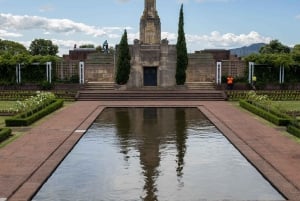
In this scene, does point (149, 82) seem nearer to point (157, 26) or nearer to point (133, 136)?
point (157, 26)

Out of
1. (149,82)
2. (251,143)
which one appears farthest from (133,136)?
(149,82)

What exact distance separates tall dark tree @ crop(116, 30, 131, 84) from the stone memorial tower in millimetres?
1215

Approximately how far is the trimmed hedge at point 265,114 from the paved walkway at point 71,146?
2.13 feet

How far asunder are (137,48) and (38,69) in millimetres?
10453

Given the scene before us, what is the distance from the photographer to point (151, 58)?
4634cm

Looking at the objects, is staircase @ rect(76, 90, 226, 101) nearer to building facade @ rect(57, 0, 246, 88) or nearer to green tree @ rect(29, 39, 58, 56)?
building facade @ rect(57, 0, 246, 88)

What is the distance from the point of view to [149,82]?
46594 millimetres

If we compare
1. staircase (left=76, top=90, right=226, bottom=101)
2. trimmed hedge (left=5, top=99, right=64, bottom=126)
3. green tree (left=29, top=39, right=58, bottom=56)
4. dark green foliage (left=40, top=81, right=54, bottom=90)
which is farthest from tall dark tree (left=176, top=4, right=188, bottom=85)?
green tree (left=29, top=39, right=58, bottom=56)

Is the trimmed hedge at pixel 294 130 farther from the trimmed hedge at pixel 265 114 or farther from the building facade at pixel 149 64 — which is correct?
the building facade at pixel 149 64

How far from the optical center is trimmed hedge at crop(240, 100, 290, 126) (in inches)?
933

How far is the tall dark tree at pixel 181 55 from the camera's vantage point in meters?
44.9

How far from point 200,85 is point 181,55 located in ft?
12.2

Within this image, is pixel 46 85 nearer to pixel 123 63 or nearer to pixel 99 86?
pixel 99 86

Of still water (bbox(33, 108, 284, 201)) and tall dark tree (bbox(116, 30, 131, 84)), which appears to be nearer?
still water (bbox(33, 108, 284, 201))
